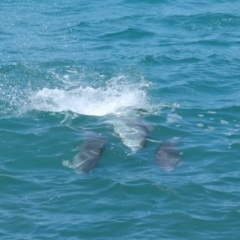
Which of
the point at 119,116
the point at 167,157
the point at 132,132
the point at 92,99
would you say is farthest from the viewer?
the point at 92,99

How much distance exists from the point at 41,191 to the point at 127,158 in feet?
7.62

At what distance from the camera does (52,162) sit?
13906mm

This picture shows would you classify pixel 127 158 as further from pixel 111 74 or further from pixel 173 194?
pixel 111 74

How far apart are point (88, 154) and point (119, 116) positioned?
2524mm

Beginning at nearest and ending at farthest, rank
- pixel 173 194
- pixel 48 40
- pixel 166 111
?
pixel 173 194 → pixel 166 111 → pixel 48 40

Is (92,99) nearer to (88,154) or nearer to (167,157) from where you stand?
(88,154)

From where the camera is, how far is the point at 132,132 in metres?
15.3

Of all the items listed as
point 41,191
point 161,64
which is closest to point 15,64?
point 161,64

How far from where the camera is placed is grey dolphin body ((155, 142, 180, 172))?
13671 millimetres

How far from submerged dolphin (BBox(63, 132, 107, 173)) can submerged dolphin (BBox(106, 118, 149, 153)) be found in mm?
509

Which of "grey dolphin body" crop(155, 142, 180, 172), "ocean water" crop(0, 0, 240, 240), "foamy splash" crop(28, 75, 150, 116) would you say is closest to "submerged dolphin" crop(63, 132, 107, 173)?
"ocean water" crop(0, 0, 240, 240)

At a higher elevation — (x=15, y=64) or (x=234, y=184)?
(x=15, y=64)

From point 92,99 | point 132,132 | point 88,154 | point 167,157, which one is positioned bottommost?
point 167,157

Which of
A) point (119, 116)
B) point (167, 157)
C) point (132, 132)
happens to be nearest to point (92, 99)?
point (119, 116)
